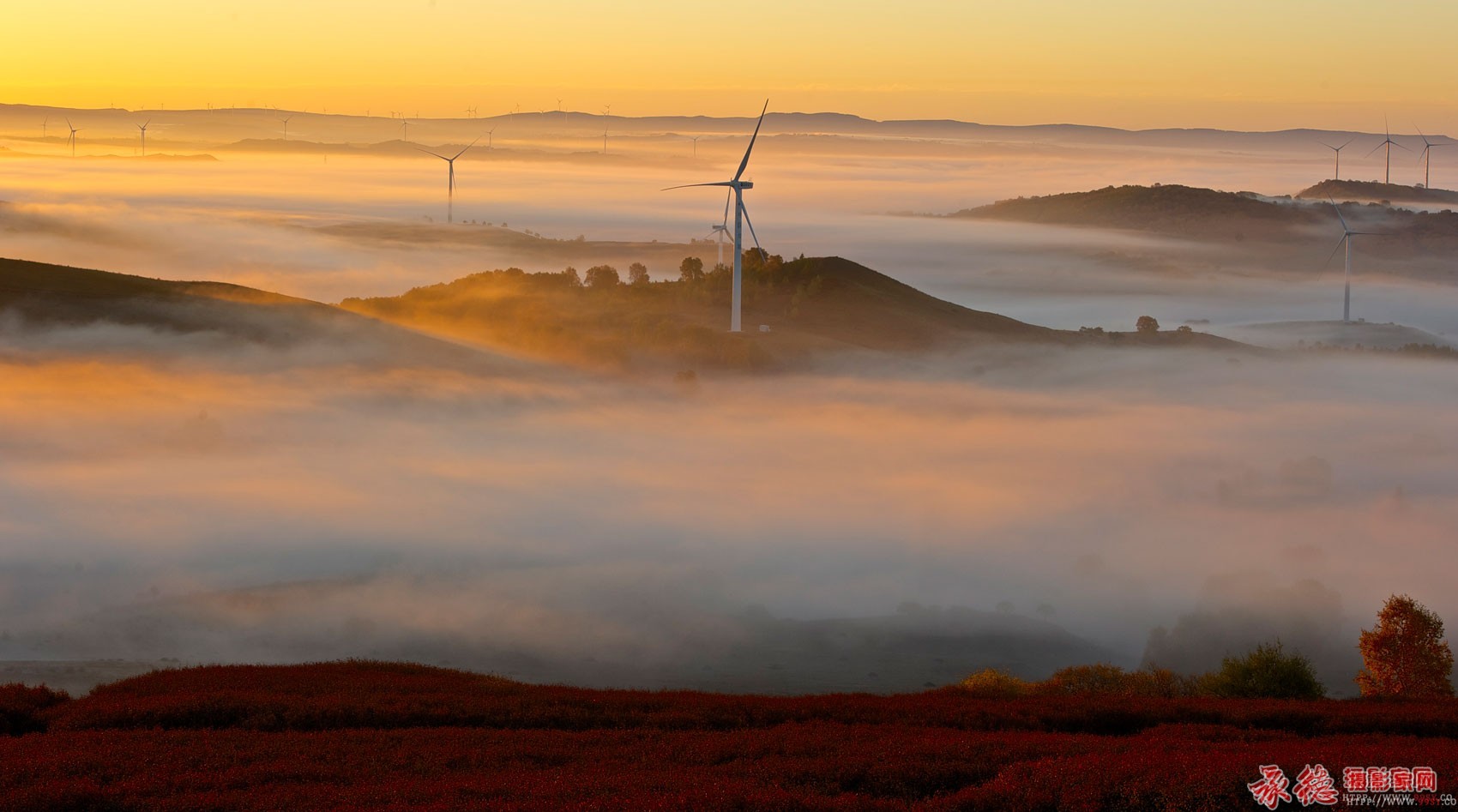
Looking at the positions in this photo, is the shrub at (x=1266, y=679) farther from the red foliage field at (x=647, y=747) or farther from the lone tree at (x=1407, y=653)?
the red foliage field at (x=647, y=747)

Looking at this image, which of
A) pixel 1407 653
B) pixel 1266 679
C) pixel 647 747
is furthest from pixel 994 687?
pixel 1407 653

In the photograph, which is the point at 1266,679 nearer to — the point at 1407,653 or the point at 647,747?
the point at 1407,653

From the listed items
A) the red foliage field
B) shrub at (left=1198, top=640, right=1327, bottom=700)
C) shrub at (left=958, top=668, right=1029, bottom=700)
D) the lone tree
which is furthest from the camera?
the lone tree

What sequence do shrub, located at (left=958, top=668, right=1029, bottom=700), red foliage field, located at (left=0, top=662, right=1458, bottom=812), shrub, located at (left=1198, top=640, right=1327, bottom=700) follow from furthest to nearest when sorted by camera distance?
1. shrub, located at (left=1198, top=640, right=1327, bottom=700)
2. shrub, located at (left=958, top=668, right=1029, bottom=700)
3. red foliage field, located at (left=0, top=662, right=1458, bottom=812)

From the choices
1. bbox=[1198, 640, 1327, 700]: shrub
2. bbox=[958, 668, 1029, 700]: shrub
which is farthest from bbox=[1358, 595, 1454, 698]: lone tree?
bbox=[958, 668, 1029, 700]: shrub

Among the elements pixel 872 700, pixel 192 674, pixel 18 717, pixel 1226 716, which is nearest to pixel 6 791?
pixel 18 717

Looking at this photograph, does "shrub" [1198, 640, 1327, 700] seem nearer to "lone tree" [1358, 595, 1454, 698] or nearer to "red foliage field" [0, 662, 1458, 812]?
"lone tree" [1358, 595, 1454, 698]

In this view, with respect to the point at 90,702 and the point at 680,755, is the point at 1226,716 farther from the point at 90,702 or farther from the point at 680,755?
the point at 90,702

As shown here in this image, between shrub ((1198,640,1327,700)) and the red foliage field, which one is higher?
the red foliage field
